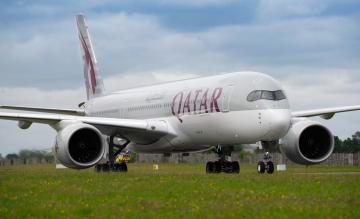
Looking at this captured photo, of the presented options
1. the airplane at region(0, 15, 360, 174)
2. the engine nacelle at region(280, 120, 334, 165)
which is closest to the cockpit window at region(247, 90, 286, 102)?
the airplane at region(0, 15, 360, 174)

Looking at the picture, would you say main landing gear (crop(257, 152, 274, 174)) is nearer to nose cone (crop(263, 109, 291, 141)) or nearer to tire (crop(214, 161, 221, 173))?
nose cone (crop(263, 109, 291, 141))

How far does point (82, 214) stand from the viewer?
578 inches

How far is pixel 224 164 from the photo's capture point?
3406cm

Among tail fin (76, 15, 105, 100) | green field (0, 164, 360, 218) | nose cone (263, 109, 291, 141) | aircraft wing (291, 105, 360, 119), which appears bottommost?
green field (0, 164, 360, 218)

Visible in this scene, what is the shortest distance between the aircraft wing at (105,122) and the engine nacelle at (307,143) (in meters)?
6.35

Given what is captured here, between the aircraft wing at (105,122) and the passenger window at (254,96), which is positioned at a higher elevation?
the passenger window at (254,96)

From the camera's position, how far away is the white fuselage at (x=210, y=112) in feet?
98.9

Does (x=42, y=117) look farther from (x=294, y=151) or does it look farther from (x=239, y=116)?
(x=294, y=151)

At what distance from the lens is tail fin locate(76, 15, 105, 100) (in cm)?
4697

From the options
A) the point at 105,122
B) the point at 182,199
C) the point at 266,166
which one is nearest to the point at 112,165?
the point at 105,122

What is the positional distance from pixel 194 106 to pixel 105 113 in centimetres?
1028

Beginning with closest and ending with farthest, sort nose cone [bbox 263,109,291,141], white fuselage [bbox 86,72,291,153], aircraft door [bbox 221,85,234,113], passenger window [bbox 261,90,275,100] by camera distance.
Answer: nose cone [bbox 263,109,291,141], white fuselage [bbox 86,72,291,153], passenger window [bbox 261,90,275,100], aircraft door [bbox 221,85,234,113]

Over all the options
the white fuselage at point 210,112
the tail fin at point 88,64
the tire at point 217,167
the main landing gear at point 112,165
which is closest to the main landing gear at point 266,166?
the white fuselage at point 210,112

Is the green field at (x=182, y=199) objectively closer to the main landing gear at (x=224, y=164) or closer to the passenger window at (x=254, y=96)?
the passenger window at (x=254, y=96)
